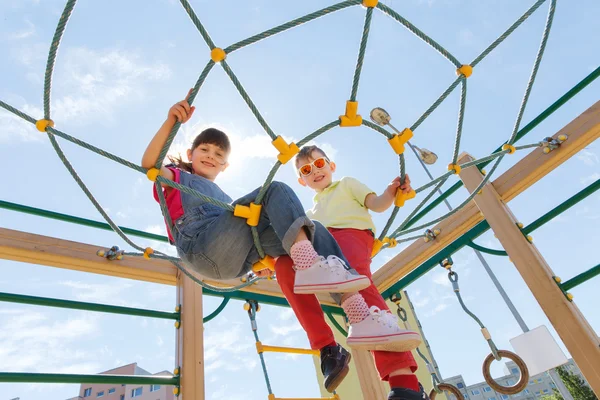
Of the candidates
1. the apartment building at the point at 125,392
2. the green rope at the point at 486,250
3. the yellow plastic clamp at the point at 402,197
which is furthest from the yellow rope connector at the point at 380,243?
the apartment building at the point at 125,392

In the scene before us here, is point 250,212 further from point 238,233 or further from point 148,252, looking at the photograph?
point 148,252

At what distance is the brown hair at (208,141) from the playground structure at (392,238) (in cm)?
38

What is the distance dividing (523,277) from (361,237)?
830 mm

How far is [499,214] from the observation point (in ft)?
7.25

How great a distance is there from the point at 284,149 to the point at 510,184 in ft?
4.99

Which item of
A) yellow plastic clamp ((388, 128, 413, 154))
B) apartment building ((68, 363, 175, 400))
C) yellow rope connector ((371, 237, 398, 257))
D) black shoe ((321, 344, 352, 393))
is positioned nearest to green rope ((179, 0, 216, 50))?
yellow plastic clamp ((388, 128, 413, 154))

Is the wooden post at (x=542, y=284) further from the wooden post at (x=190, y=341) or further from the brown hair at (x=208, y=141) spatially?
the wooden post at (x=190, y=341)

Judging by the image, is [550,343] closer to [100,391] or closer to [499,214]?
[499,214]

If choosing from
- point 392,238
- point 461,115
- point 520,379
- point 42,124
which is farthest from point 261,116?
point 520,379

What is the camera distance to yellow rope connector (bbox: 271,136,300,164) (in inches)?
50.2

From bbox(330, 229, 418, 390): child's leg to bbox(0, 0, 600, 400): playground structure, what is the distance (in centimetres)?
9

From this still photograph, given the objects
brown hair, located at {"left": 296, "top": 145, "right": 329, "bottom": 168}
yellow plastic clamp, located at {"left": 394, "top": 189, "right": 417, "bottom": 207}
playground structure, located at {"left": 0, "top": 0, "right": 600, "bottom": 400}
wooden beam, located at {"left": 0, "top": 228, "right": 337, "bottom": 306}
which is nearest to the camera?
playground structure, located at {"left": 0, "top": 0, "right": 600, "bottom": 400}

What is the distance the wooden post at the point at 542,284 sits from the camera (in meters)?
1.75

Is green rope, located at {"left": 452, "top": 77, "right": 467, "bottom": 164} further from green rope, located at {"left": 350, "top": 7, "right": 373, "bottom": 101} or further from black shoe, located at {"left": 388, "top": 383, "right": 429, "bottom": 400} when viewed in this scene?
black shoe, located at {"left": 388, "top": 383, "right": 429, "bottom": 400}
